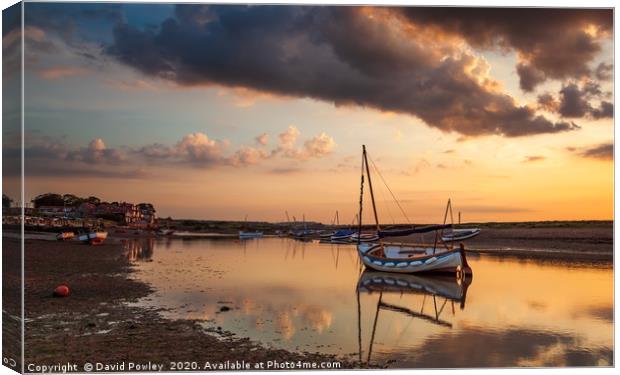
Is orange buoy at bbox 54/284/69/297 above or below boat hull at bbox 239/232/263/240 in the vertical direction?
above

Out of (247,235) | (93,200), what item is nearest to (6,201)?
(93,200)

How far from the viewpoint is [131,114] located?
1083 centimetres

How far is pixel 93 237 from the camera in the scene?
33188mm

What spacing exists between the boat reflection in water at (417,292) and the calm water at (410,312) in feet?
0.11

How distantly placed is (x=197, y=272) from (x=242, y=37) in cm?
1370

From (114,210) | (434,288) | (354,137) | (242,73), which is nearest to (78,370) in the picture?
(242,73)

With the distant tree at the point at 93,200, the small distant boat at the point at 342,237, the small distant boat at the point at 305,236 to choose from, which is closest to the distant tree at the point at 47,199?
the distant tree at the point at 93,200

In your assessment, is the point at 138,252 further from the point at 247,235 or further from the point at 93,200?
the point at 247,235

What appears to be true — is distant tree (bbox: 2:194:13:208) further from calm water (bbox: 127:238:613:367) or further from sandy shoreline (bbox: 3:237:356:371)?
calm water (bbox: 127:238:613:367)

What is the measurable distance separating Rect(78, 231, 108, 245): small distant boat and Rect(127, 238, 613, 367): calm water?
1021 cm

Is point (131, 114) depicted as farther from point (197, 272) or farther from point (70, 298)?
point (197, 272)

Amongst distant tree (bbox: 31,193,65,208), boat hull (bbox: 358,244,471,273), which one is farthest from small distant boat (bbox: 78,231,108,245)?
distant tree (bbox: 31,193,65,208)

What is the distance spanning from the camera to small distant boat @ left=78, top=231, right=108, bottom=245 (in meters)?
32.3

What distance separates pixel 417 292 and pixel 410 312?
3943 millimetres
